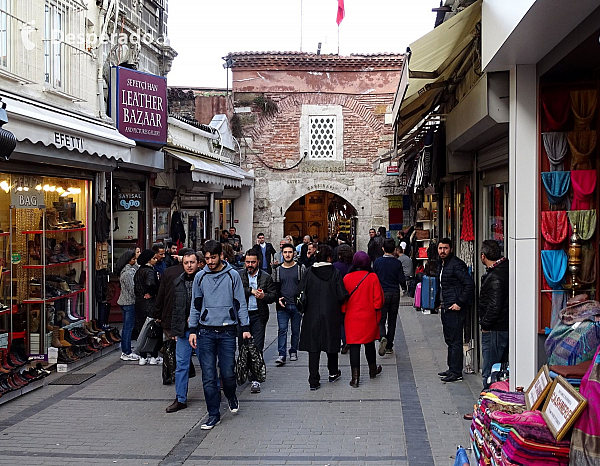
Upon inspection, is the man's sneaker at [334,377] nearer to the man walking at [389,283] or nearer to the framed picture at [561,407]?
the man walking at [389,283]

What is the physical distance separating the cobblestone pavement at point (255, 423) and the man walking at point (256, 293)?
721 mm

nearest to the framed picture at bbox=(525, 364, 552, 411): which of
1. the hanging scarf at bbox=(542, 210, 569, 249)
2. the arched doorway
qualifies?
the hanging scarf at bbox=(542, 210, 569, 249)

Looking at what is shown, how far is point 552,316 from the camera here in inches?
232

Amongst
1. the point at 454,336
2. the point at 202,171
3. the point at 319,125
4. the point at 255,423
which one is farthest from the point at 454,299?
the point at 319,125

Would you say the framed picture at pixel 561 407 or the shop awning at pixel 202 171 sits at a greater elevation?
the shop awning at pixel 202 171

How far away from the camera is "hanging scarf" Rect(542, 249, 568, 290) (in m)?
5.78

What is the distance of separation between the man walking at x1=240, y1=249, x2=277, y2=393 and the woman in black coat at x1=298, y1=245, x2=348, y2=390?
1.55ft

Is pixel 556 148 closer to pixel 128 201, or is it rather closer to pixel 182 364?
pixel 182 364

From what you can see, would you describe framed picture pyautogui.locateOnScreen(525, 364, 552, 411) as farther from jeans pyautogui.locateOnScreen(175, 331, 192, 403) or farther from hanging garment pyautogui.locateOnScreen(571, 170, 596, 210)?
jeans pyautogui.locateOnScreen(175, 331, 192, 403)

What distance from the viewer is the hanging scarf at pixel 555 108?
5.84 metres

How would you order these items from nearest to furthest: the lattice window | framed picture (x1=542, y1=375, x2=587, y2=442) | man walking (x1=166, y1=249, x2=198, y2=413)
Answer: framed picture (x1=542, y1=375, x2=587, y2=442), man walking (x1=166, y1=249, x2=198, y2=413), the lattice window

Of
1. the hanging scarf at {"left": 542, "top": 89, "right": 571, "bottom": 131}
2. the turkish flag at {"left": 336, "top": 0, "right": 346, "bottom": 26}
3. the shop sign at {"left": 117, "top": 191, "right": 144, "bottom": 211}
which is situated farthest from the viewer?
the turkish flag at {"left": 336, "top": 0, "right": 346, "bottom": 26}

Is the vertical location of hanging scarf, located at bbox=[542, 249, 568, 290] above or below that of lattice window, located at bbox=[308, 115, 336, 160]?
below

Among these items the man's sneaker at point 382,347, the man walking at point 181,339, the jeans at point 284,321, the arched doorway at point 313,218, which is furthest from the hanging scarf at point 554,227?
the arched doorway at point 313,218
